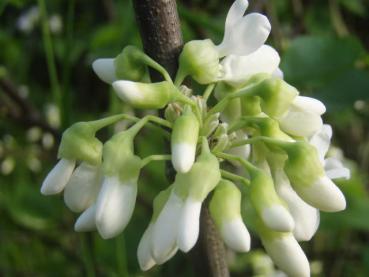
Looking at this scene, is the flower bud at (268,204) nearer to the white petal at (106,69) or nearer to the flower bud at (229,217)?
the flower bud at (229,217)

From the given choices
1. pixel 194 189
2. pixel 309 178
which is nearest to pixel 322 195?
pixel 309 178

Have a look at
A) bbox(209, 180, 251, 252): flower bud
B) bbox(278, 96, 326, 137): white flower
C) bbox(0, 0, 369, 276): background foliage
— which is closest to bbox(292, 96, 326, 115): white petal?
bbox(278, 96, 326, 137): white flower

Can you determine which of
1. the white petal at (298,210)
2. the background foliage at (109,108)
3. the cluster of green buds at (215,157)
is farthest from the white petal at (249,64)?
the background foliage at (109,108)

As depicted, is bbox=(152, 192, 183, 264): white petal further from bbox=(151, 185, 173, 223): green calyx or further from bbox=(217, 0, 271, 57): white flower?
bbox=(217, 0, 271, 57): white flower

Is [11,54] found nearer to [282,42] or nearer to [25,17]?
[25,17]

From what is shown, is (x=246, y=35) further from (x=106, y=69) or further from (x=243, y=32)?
(x=106, y=69)
